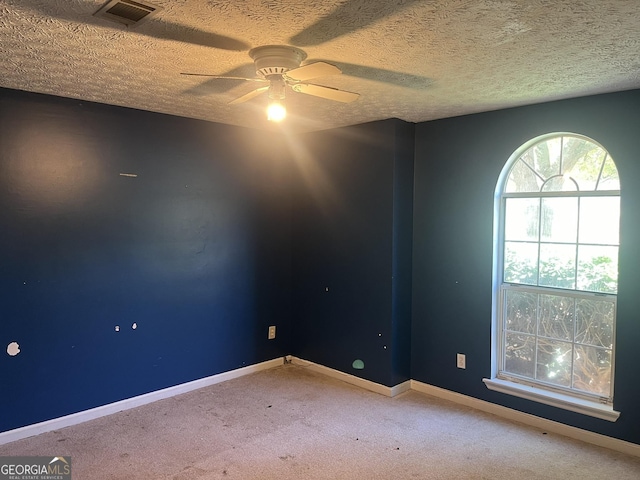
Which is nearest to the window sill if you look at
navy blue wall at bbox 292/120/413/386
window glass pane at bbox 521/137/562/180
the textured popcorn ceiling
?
navy blue wall at bbox 292/120/413/386

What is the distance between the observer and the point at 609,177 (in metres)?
3.15

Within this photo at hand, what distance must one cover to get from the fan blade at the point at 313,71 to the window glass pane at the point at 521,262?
7.17 ft

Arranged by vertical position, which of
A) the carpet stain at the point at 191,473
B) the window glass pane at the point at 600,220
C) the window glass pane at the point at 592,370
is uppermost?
the window glass pane at the point at 600,220

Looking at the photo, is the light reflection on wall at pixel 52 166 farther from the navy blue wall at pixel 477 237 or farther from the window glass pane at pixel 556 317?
the window glass pane at pixel 556 317

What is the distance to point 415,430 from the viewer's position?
10.8 ft

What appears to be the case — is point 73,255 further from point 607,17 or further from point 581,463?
point 581,463

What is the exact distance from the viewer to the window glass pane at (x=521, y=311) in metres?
3.52

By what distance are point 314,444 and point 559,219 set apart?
235 cm

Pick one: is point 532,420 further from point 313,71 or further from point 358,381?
point 313,71

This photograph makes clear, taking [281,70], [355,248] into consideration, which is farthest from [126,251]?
[281,70]

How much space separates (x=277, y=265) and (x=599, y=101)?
3.02 m

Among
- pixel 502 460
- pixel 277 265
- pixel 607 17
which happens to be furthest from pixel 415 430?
pixel 607 17

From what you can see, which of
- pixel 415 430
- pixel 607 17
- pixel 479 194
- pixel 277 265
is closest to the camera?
pixel 607 17

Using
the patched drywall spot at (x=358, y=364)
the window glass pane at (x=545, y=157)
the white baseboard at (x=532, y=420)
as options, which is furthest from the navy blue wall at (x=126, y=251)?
the window glass pane at (x=545, y=157)
